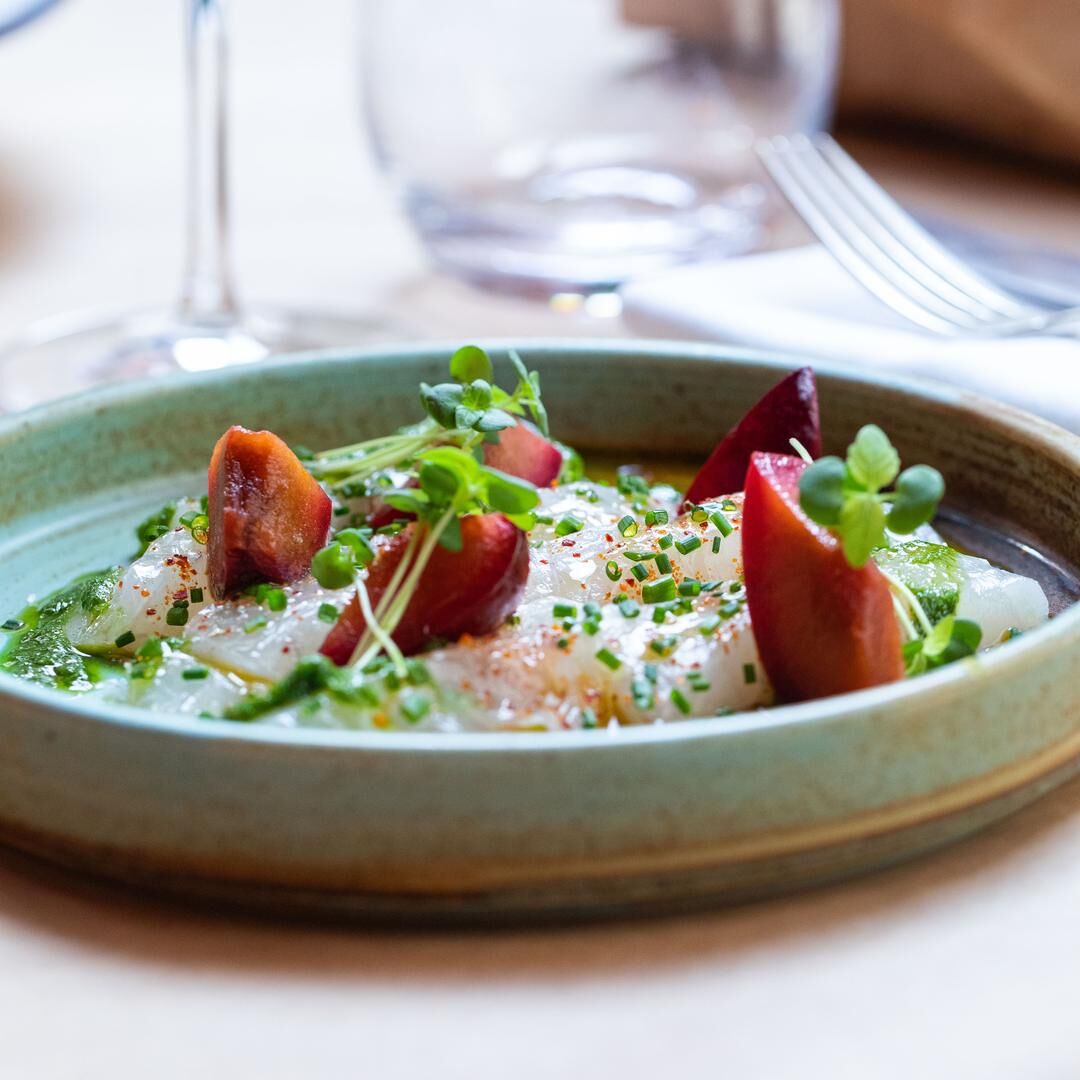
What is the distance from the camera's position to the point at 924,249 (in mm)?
1929

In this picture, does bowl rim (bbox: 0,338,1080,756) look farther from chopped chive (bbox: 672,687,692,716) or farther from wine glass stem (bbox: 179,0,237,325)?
wine glass stem (bbox: 179,0,237,325)

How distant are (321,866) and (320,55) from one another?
155 inches

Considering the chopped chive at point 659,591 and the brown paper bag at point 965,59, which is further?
the brown paper bag at point 965,59

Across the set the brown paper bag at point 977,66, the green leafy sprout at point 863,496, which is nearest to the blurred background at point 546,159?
the brown paper bag at point 977,66

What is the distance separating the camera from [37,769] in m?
0.90

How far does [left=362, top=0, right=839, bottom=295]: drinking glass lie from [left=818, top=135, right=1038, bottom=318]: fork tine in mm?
536

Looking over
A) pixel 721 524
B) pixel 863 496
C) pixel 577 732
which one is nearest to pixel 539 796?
pixel 577 732

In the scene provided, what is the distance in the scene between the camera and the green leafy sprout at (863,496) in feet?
3.30

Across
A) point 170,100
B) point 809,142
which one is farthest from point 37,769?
point 170,100

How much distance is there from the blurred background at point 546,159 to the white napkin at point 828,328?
0.35m

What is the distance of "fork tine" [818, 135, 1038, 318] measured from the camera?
1854 mm

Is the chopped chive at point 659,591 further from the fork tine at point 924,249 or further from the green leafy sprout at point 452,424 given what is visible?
the fork tine at point 924,249

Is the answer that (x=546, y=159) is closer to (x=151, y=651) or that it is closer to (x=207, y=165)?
(x=207, y=165)

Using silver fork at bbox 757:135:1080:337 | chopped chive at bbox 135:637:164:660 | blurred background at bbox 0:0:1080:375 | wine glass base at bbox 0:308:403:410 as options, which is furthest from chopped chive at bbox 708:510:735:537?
blurred background at bbox 0:0:1080:375
